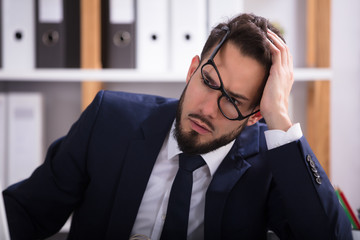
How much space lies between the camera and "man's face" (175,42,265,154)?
0.92 meters

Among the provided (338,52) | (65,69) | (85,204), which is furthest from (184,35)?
(338,52)

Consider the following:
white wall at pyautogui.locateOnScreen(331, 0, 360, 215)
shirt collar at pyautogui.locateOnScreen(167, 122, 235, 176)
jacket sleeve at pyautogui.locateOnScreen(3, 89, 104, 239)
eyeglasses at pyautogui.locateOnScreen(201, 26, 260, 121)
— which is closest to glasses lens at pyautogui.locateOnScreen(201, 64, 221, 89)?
eyeglasses at pyautogui.locateOnScreen(201, 26, 260, 121)

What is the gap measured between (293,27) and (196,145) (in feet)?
3.56

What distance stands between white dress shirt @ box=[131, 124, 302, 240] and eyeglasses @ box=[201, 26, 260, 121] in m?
0.14

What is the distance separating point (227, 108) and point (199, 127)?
0.09m

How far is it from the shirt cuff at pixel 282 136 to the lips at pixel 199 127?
0.54ft

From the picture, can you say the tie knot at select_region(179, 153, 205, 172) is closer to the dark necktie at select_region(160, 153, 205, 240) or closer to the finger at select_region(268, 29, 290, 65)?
the dark necktie at select_region(160, 153, 205, 240)

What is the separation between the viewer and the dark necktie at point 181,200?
0.97m

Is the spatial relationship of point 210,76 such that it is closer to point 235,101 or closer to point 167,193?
point 235,101

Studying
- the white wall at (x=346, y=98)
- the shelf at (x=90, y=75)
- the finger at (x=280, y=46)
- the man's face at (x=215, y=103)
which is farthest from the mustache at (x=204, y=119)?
the white wall at (x=346, y=98)

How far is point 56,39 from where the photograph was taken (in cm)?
140

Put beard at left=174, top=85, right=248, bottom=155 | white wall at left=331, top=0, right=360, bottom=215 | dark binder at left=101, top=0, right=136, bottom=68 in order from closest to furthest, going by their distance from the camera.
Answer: beard at left=174, top=85, right=248, bottom=155
dark binder at left=101, top=0, right=136, bottom=68
white wall at left=331, top=0, right=360, bottom=215

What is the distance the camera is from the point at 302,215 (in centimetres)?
89

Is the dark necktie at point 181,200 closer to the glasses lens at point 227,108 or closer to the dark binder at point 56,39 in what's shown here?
the glasses lens at point 227,108
